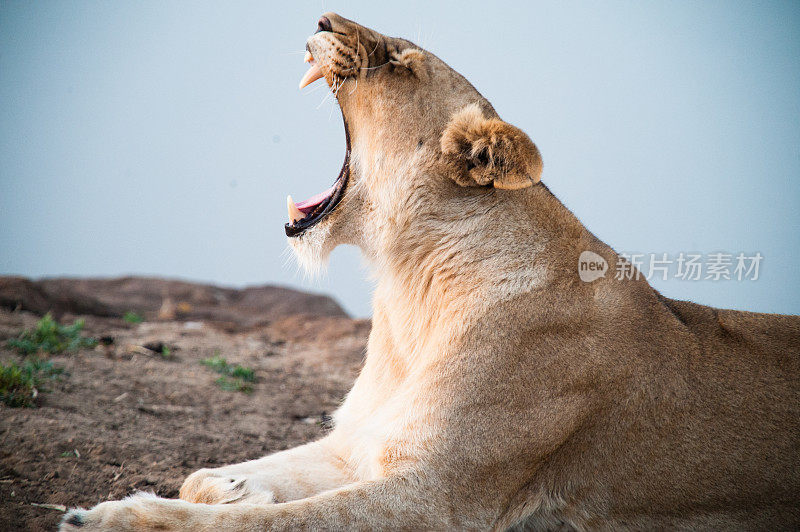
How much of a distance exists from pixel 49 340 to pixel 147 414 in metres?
2.00

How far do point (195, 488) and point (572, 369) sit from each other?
5.18ft

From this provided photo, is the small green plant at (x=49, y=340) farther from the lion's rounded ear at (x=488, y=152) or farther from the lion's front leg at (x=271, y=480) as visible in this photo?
the lion's rounded ear at (x=488, y=152)

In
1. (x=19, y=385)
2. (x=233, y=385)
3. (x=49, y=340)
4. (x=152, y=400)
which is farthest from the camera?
(x=49, y=340)

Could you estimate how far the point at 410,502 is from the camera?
2.39 metres

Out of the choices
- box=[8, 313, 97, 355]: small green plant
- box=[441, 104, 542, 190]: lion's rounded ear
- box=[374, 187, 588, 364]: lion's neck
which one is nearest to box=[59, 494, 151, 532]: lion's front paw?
box=[374, 187, 588, 364]: lion's neck

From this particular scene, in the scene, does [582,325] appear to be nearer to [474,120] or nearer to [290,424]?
[474,120]

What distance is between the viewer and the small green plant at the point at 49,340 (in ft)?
18.7

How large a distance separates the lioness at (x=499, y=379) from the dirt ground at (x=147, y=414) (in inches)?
24.6

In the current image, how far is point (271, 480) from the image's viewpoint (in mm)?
2961

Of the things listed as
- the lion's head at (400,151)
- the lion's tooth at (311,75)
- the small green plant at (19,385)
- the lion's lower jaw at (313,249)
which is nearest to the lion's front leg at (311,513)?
the lion's head at (400,151)

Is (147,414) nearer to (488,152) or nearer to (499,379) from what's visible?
(499,379)

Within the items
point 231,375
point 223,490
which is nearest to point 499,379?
point 223,490

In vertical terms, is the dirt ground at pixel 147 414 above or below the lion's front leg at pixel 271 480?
below

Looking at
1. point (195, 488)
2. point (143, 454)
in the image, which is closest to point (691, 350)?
point (195, 488)
